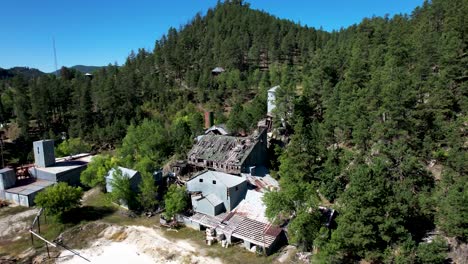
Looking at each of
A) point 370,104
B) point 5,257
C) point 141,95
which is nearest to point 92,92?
point 141,95

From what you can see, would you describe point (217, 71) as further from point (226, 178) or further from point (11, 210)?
point (11, 210)

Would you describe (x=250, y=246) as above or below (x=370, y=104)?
below

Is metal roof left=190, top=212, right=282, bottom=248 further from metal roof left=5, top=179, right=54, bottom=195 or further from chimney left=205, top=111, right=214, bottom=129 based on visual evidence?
chimney left=205, top=111, right=214, bottom=129

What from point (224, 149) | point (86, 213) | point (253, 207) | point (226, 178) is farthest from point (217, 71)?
point (253, 207)

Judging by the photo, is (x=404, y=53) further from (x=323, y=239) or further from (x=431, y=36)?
(x=323, y=239)

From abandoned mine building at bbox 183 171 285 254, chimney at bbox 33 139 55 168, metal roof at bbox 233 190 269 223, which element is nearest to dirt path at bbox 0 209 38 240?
chimney at bbox 33 139 55 168

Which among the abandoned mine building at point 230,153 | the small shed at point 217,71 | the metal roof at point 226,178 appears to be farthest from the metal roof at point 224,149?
the small shed at point 217,71
